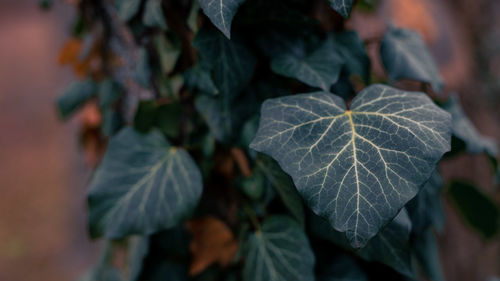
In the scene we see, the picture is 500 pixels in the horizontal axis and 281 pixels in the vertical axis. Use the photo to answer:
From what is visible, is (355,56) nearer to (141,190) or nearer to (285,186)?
(285,186)

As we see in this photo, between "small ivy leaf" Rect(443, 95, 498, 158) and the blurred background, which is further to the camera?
the blurred background

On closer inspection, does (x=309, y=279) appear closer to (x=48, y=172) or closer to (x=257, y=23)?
(x=257, y=23)

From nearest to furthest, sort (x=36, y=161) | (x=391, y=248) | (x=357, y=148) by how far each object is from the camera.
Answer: (x=357, y=148) < (x=391, y=248) < (x=36, y=161)

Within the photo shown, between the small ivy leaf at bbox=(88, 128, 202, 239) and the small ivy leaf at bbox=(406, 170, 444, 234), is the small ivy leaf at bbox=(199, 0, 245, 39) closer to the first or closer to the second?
the small ivy leaf at bbox=(88, 128, 202, 239)

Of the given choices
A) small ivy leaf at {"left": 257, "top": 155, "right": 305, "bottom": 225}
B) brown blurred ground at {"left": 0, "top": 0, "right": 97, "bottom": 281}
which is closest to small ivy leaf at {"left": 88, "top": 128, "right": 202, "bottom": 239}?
small ivy leaf at {"left": 257, "top": 155, "right": 305, "bottom": 225}

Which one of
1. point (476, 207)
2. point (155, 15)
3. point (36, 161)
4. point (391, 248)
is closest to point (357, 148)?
point (391, 248)

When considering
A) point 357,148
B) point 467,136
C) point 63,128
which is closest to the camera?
point 357,148

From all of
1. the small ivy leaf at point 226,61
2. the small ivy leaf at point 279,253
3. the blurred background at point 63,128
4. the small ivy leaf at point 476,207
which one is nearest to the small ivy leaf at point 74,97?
the blurred background at point 63,128

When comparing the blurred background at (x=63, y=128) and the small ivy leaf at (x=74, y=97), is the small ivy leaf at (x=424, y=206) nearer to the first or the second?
the blurred background at (x=63, y=128)
